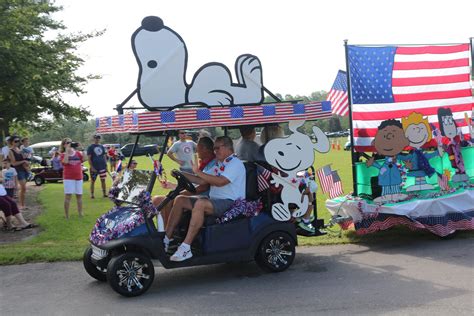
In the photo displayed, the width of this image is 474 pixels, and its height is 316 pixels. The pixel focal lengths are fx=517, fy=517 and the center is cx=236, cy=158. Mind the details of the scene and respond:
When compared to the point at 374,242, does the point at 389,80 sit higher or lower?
higher

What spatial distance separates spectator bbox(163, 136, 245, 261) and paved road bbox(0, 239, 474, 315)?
0.59m

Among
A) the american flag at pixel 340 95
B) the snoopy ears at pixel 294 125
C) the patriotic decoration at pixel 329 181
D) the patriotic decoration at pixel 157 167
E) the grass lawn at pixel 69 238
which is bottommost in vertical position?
the grass lawn at pixel 69 238

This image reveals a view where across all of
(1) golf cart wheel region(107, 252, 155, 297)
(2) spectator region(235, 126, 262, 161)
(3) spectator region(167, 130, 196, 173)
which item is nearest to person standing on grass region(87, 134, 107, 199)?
(3) spectator region(167, 130, 196, 173)

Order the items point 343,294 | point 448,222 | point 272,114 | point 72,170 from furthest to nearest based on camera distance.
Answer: point 72,170 → point 448,222 → point 272,114 → point 343,294

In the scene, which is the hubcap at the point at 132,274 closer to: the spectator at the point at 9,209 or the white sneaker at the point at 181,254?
the white sneaker at the point at 181,254

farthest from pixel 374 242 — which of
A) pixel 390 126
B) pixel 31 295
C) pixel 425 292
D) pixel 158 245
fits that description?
pixel 31 295

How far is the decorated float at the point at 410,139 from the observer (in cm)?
769

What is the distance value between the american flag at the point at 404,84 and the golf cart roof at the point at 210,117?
6.58 feet

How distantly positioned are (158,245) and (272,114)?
6.65 feet

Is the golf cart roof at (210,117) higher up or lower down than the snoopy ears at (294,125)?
higher up

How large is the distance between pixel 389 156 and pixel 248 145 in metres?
2.46

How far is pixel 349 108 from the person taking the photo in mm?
8234

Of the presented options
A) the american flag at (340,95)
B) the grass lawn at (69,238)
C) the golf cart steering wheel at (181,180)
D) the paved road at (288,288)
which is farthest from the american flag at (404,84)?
the golf cart steering wheel at (181,180)

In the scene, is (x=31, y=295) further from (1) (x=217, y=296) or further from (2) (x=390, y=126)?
(2) (x=390, y=126)
